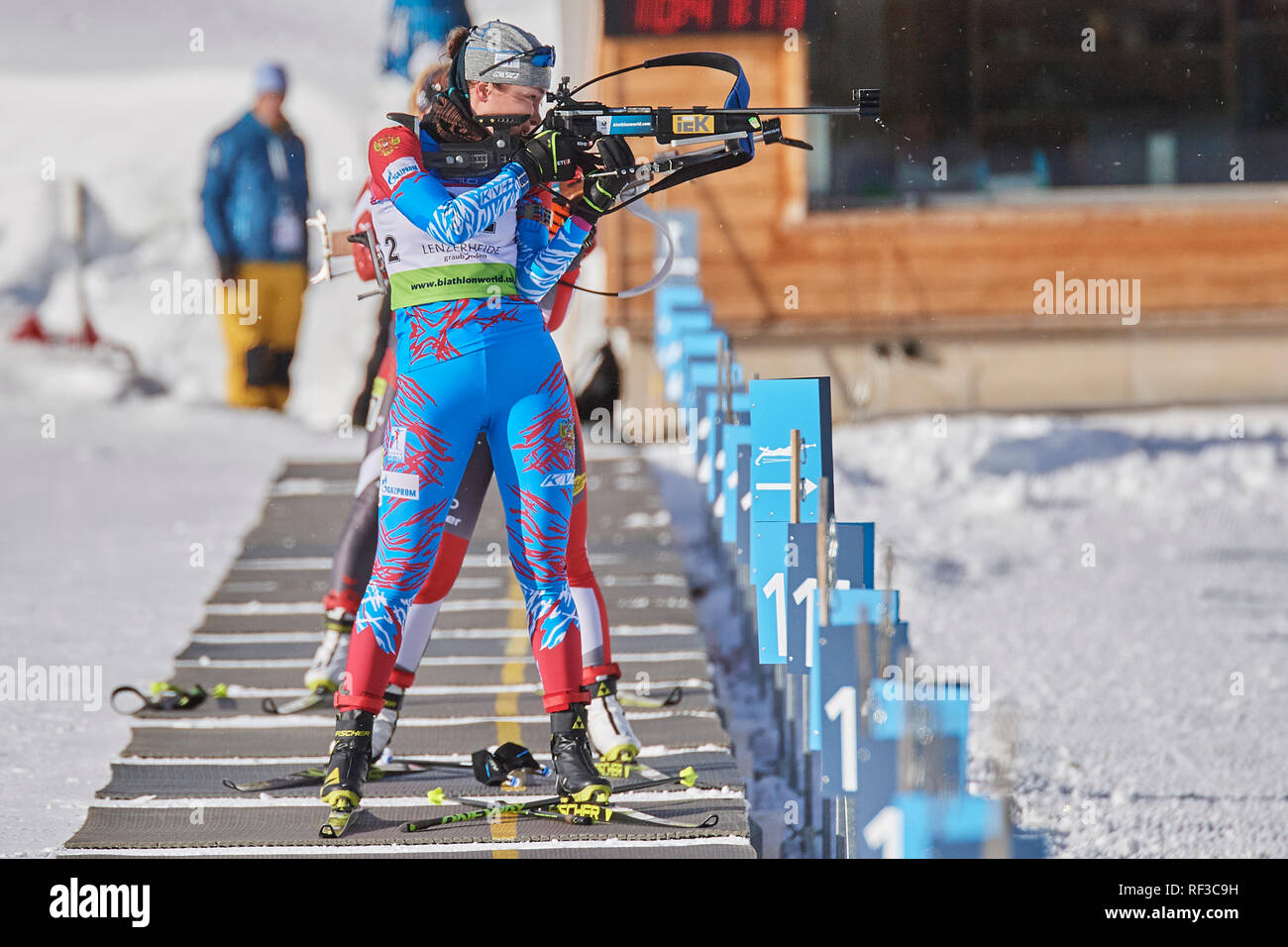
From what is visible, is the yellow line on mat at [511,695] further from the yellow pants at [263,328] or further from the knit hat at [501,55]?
the yellow pants at [263,328]

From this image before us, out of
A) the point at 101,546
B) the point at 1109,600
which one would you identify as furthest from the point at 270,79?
the point at 1109,600

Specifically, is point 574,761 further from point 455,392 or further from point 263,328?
point 263,328

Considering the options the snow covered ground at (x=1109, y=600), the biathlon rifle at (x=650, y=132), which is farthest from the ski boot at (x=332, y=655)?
the snow covered ground at (x=1109, y=600)

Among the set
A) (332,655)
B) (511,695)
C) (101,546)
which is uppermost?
(101,546)

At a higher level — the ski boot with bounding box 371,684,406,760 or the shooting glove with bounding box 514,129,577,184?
the shooting glove with bounding box 514,129,577,184

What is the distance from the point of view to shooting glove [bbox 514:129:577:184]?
3859mm

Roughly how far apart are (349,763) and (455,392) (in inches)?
39.7

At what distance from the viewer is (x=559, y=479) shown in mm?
3986

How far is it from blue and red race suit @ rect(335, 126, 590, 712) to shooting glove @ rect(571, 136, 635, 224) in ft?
0.20

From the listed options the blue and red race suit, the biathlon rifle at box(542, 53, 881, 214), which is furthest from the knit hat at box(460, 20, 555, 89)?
the blue and red race suit

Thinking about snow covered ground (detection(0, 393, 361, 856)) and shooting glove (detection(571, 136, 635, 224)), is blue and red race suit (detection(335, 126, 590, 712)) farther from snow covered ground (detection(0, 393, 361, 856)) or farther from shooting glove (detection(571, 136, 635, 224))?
snow covered ground (detection(0, 393, 361, 856))

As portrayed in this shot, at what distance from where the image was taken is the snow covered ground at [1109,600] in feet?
16.9

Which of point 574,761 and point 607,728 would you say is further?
point 607,728
